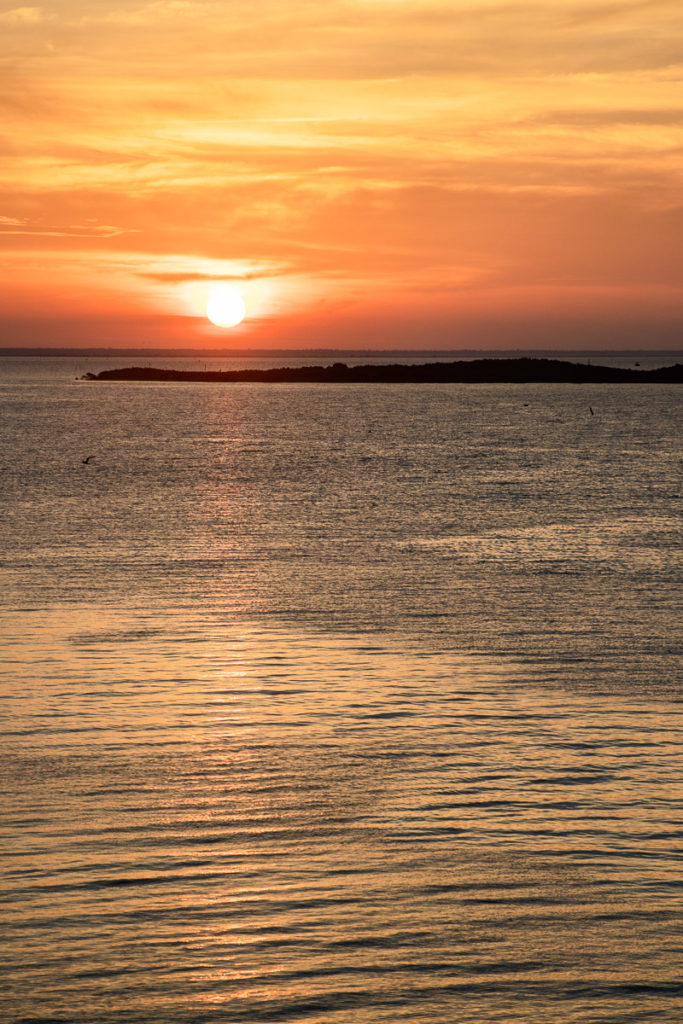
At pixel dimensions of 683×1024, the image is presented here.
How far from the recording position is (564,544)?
4509cm

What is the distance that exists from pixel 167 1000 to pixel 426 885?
366cm

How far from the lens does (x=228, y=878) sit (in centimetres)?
1392

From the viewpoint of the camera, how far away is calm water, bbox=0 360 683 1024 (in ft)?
38.6

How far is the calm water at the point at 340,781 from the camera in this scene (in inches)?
463

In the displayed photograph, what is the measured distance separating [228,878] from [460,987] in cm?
344

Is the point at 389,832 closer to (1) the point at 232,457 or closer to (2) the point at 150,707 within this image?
(2) the point at 150,707

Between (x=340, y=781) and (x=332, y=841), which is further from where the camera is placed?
(x=340, y=781)

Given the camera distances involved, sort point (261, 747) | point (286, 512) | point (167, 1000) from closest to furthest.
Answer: point (167, 1000), point (261, 747), point (286, 512)

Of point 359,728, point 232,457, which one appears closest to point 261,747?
point 359,728

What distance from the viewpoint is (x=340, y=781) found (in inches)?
691

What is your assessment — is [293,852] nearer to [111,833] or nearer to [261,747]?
[111,833]

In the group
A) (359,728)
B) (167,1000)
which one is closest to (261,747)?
(359,728)

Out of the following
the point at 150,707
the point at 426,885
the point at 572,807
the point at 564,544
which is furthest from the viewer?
the point at 564,544

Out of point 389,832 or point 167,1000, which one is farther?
point 389,832
